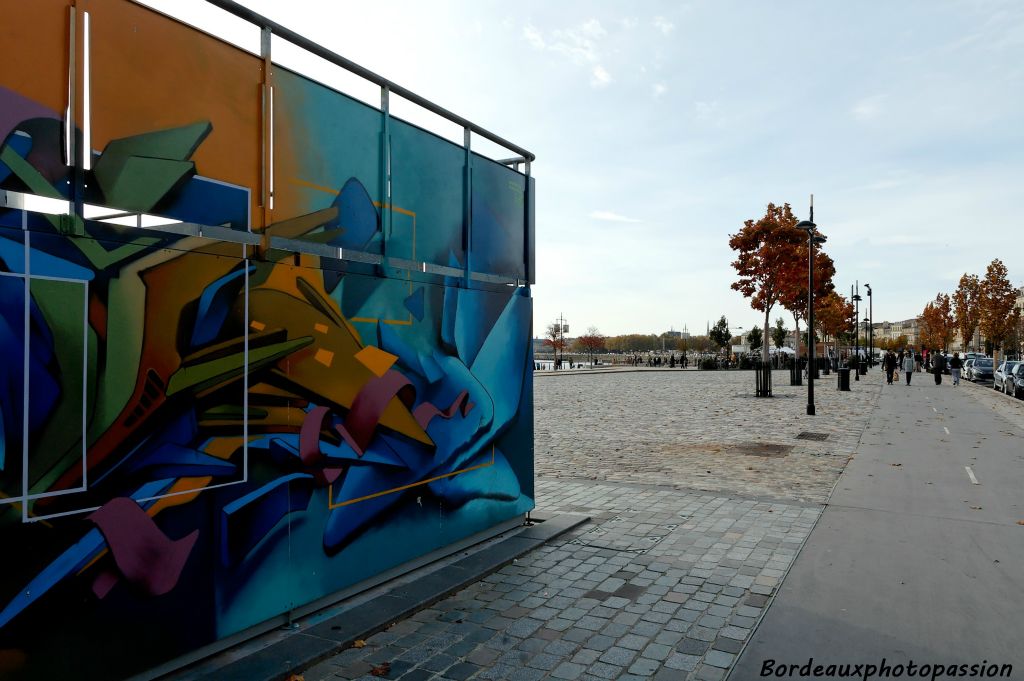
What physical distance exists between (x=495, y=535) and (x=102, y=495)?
13.1 ft

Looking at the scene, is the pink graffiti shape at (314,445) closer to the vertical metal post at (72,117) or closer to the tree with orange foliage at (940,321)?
the vertical metal post at (72,117)

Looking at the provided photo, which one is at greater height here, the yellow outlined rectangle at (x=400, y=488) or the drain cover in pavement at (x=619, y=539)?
the yellow outlined rectangle at (x=400, y=488)

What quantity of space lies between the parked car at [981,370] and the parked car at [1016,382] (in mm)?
13210

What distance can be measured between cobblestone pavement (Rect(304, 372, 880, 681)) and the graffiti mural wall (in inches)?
35.1

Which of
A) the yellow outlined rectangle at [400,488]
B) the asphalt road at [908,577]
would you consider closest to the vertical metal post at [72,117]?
Answer: the yellow outlined rectangle at [400,488]

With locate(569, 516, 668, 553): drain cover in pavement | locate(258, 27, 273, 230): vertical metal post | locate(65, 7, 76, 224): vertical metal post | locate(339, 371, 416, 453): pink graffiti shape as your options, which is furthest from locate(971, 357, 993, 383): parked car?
locate(65, 7, 76, 224): vertical metal post

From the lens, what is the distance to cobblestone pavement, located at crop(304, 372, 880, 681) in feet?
14.1

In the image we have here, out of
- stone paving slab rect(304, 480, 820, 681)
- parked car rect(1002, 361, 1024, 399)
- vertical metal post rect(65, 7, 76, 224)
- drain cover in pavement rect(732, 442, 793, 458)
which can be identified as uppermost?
vertical metal post rect(65, 7, 76, 224)

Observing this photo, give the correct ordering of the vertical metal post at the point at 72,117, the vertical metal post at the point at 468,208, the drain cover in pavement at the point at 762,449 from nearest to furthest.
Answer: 1. the vertical metal post at the point at 72,117
2. the vertical metal post at the point at 468,208
3. the drain cover in pavement at the point at 762,449

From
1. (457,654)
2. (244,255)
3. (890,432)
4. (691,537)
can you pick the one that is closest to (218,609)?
(457,654)

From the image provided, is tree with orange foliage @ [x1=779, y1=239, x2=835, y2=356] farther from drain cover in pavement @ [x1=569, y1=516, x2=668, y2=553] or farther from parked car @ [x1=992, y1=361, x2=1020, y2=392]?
drain cover in pavement @ [x1=569, y1=516, x2=668, y2=553]

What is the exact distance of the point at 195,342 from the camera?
4.09m

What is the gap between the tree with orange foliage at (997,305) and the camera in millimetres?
61094

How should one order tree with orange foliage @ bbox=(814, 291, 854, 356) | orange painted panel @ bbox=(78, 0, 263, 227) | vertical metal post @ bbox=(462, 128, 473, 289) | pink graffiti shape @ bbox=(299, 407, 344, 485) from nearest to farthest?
orange painted panel @ bbox=(78, 0, 263, 227)
pink graffiti shape @ bbox=(299, 407, 344, 485)
vertical metal post @ bbox=(462, 128, 473, 289)
tree with orange foliage @ bbox=(814, 291, 854, 356)
